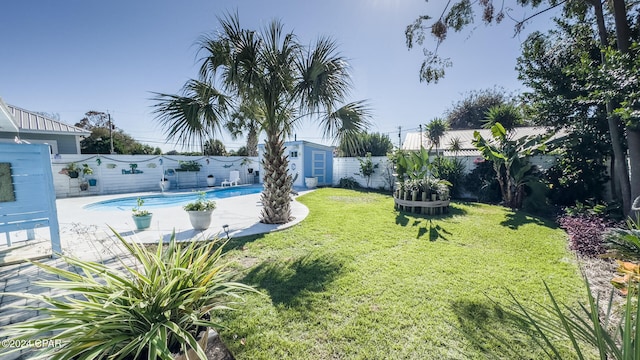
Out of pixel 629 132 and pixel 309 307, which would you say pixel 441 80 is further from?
pixel 309 307

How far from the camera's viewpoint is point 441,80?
7809 millimetres

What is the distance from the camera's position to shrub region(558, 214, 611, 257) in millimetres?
4707

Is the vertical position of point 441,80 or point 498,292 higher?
point 441,80

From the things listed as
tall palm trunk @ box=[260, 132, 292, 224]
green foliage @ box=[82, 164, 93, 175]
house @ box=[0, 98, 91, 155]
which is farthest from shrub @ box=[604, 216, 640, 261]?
house @ box=[0, 98, 91, 155]

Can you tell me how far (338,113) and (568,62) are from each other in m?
8.02

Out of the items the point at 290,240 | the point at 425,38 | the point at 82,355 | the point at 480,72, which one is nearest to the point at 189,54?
the point at 290,240

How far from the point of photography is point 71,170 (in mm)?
12492

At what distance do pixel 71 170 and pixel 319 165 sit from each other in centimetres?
1438

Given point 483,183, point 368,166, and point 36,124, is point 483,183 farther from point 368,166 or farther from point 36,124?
point 36,124

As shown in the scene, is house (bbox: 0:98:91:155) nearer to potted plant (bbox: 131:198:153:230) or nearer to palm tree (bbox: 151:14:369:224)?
potted plant (bbox: 131:198:153:230)

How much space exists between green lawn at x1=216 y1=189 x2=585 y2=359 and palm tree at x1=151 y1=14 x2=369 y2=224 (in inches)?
104

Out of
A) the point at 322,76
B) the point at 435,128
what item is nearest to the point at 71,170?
the point at 322,76

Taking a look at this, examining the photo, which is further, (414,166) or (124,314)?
(414,166)

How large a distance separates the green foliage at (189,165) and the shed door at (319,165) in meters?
8.53
